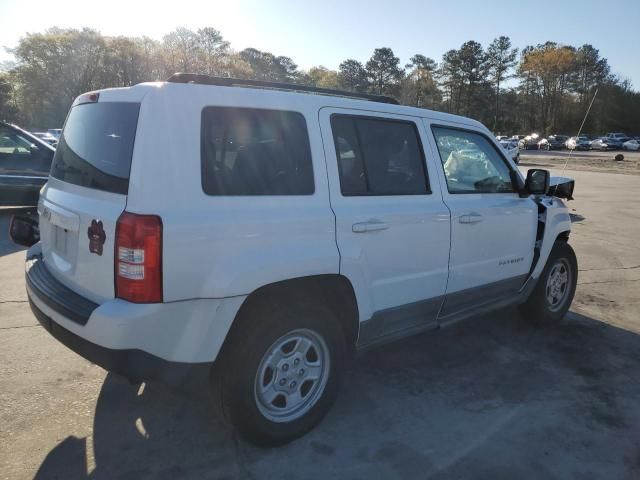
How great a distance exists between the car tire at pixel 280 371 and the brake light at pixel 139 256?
51 centimetres

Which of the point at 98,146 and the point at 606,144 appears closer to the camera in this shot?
the point at 98,146

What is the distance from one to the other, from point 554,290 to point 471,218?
1.84 metres

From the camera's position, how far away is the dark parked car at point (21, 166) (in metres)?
8.64

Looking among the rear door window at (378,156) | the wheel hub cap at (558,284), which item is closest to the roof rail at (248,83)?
the rear door window at (378,156)

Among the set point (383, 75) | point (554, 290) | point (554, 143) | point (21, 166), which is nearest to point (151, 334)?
point (554, 290)

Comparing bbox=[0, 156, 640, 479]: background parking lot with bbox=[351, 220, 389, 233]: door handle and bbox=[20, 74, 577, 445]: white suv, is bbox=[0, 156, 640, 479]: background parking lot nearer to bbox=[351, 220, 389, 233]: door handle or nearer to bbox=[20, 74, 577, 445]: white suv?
bbox=[20, 74, 577, 445]: white suv

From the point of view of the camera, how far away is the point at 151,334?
234cm

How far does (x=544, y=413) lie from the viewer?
3.27m

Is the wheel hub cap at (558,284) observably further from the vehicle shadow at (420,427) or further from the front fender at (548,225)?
the vehicle shadow at (420,427)

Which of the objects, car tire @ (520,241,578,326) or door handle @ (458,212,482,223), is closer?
door handle @ (458,212,482,223)

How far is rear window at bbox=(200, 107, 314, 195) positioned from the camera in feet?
8.13

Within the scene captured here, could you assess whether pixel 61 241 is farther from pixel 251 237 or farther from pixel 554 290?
pixel 554 290

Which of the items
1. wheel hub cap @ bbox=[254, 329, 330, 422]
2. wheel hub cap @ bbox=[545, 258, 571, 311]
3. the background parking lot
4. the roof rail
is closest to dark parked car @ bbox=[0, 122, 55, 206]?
the background parking lot

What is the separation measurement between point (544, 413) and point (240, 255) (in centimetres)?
229
